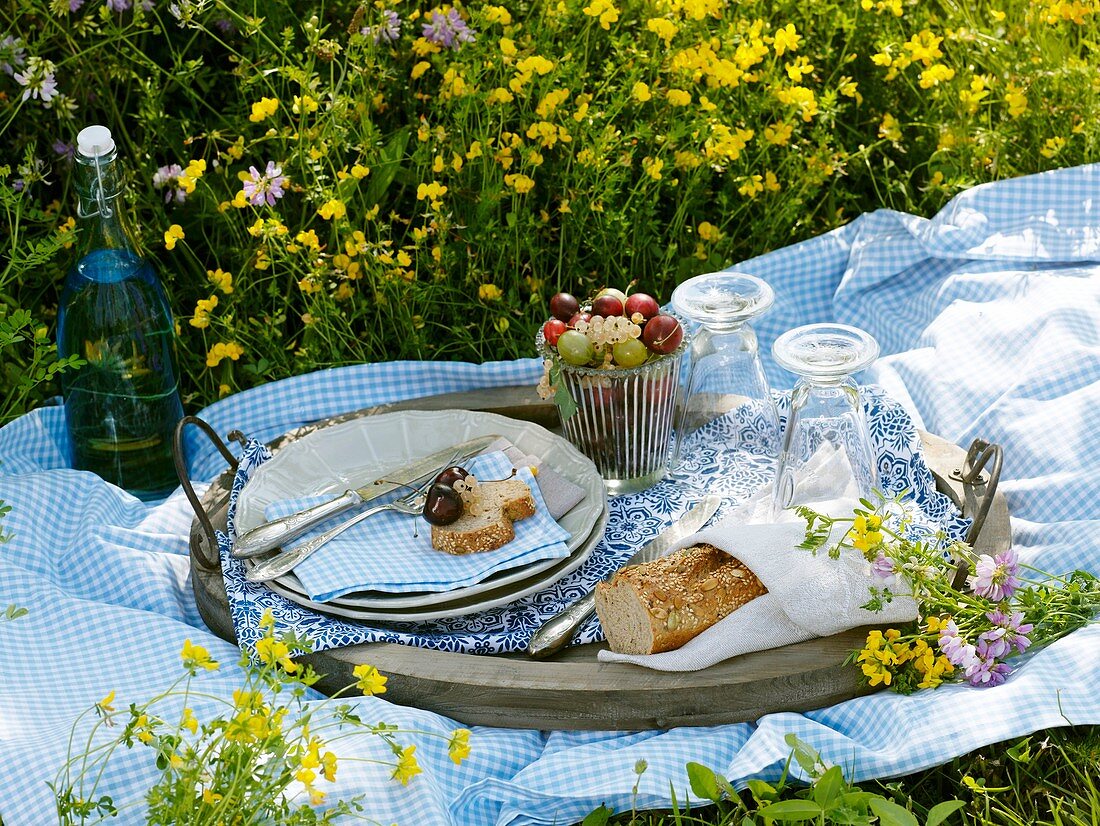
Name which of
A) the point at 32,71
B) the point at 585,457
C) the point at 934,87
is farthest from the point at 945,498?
the point at 32,71

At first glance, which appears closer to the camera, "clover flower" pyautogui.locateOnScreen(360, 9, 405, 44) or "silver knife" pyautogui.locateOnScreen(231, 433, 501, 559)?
"silver knife" pyautogui.locateOnScreen(231, 433, 501, 559)

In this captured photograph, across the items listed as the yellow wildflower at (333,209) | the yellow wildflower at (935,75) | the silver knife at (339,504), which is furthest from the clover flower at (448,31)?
the yellow wildflower at (935,75)

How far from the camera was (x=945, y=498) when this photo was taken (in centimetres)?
224

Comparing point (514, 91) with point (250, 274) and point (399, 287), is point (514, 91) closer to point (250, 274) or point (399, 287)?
point (399, 287)

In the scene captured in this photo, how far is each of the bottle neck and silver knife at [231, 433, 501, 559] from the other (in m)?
0.68

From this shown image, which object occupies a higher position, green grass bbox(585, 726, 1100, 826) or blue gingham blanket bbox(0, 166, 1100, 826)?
blue gingham blanket bbox(0, 166, 1100, 826)

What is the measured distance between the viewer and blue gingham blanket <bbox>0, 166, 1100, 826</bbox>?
1788mm

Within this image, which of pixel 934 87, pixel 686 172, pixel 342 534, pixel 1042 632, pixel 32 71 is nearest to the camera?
pixel 1042 632

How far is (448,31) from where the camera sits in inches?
109

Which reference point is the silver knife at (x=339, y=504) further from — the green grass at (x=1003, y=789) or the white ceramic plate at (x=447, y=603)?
the green grass at (x=1003, y=789)

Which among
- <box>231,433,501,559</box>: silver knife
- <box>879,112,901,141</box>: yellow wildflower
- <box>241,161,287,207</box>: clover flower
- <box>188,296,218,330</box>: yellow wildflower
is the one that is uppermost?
<box>241,161,287,207</box>: clover flower

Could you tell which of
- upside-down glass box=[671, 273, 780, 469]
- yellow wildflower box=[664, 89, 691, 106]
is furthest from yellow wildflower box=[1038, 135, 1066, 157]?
upside-down glass box=[671, 273, 780, 469]

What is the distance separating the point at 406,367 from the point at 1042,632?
134cm

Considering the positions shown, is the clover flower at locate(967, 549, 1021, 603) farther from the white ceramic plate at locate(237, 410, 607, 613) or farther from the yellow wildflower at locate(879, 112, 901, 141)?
the yellow wildflower at locate(879, 112, 901, 141)
